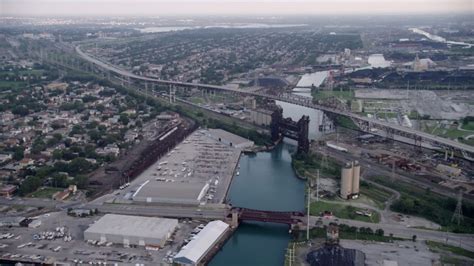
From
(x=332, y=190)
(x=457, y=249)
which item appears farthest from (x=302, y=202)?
(x=457, y=249)

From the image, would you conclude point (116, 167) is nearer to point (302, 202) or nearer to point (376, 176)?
point (302, 202)

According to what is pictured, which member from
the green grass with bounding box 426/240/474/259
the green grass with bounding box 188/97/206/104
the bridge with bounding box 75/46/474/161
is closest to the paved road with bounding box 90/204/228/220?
the green grass with bounding box 426/240/474/259

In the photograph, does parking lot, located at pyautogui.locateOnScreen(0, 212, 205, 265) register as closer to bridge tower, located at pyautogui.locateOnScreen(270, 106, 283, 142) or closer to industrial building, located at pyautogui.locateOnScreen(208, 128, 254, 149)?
industrial building, located at pyautogui.locateOnScreen(208, 128, 254, 149)

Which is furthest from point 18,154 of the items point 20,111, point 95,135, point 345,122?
point 345,122

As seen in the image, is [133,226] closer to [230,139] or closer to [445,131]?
[230,139]

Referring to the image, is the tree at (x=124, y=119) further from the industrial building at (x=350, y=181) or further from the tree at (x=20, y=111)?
the industrial building at (x=350, y=181)

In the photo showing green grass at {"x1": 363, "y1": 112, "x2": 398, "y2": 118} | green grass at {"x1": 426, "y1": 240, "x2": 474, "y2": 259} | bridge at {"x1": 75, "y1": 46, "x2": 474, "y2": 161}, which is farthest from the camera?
green grass at {"x1": 363, "y1": 112, "x2": 398, "y2": 118}

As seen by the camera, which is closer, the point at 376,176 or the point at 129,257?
the point at 129,257
